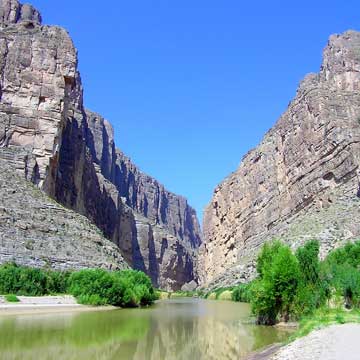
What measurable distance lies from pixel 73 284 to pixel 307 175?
188ft

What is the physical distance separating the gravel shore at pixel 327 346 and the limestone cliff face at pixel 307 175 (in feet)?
145

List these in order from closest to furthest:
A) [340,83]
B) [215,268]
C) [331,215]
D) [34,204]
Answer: [34,204] < [331,215] < [340,83] < [215,268]

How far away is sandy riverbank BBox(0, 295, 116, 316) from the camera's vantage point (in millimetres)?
35744

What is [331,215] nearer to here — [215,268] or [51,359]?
[51,359]

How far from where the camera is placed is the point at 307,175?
92.4 metres

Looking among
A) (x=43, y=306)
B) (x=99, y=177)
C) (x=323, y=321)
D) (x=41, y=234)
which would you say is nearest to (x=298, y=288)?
(x=323, y=321)

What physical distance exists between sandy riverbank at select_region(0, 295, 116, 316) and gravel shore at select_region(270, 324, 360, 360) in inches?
862

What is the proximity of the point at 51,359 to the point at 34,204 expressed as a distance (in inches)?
1706

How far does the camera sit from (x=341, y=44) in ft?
378

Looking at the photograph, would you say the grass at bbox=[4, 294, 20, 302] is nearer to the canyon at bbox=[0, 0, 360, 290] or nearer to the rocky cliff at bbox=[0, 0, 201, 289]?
the canyon at bbox=[0, 0, 360, 290]

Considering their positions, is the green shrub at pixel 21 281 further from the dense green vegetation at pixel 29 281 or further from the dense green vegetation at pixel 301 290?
the dense green vegetation at pixel 301 290

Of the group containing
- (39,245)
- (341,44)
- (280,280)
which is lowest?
(280,280)

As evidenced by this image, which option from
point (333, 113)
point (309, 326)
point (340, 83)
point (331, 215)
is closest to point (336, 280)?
point (309, 326)

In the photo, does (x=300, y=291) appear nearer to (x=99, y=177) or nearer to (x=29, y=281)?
(x=29, y=281)
